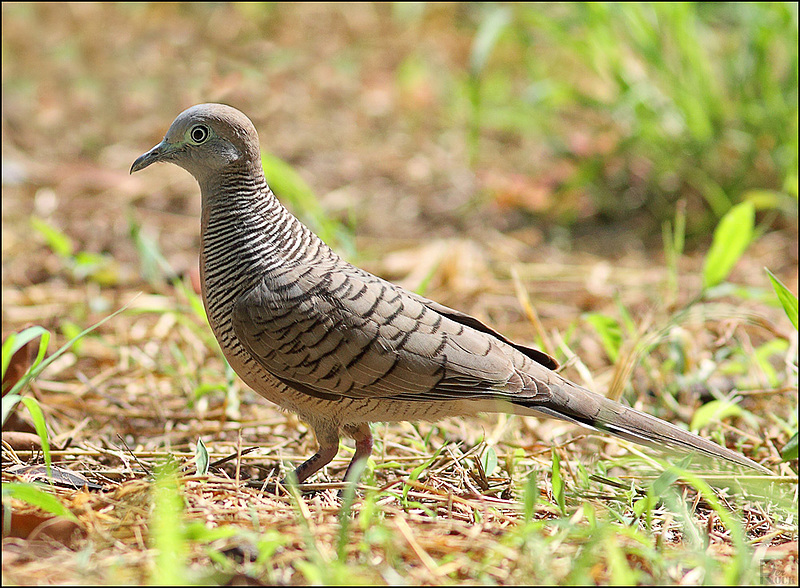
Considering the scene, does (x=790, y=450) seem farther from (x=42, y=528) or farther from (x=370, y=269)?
(x=370, y=269)

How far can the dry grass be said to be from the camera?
2.09m

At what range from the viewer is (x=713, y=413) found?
3260mm

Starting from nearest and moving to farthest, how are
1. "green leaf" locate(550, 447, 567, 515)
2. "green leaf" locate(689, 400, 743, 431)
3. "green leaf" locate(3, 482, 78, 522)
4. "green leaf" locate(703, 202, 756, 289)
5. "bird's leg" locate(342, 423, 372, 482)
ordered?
1. "green leaf" locate(3, 482, 78, 522)
2. "green leaf" locate(550, 447, 567, 515)
3. "bird's leg" locate(342, 423, 372, 482)
4. "green leaf" locate(689, 400, 743, 431)
5. "green leaf" locate(703, 202, 756, 289)

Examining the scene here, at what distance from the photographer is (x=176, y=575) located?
1.75 metres

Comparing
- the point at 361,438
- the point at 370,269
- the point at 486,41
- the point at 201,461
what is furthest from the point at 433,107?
the point at 201,461

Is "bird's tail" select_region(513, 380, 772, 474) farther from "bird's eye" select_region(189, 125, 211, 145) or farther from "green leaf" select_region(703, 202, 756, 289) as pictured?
"bird's eye" select_region(189, 125, 211, 145)

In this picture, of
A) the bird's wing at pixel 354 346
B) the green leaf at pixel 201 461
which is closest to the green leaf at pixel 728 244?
the bird's wing at pixel 354 346

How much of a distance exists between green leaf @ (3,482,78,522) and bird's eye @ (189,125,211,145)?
1328 millimetres

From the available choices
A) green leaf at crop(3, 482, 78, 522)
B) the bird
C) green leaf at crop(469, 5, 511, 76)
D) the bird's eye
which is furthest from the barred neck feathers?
green leaf at crop(469, 5, 511, 76)

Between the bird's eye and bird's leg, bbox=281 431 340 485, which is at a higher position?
the bird's eye

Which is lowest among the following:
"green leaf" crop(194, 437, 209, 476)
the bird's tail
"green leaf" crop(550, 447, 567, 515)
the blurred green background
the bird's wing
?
"green leaf" crop(550, 447, 567, 515)

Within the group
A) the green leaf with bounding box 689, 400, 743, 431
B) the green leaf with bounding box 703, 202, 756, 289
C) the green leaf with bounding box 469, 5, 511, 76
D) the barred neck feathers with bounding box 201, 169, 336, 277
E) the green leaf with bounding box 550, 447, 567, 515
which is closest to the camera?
the green leaf with bounding box 550, 447, 567, 515

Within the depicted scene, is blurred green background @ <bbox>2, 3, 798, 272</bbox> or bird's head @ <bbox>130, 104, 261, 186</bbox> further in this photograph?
blurred green background @ <bbox>2, 3, 798, 272</bbox>

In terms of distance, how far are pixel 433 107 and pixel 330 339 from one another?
489 centimetres
